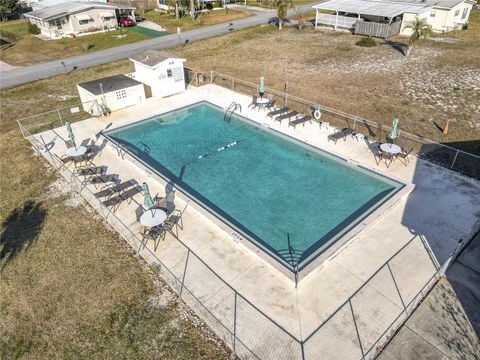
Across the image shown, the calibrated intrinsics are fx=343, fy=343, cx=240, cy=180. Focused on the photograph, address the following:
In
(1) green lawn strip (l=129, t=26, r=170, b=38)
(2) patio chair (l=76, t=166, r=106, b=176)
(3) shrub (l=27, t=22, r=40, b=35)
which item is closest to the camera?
(2) patio chair (l=76, t=166, r=106, b=176)

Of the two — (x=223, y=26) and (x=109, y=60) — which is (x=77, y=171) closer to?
(x=109, y=60)

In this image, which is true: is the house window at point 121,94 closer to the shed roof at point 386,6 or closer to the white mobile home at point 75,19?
the white mobile home at point 75,19

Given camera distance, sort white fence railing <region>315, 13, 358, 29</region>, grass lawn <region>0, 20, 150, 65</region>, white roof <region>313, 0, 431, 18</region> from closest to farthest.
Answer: grass lawn <region>0, 20, 150, 65</region>
white roof <region>313, 0, 431, 18</region>
white fence railing <region>315, 13, 358, 29</region>

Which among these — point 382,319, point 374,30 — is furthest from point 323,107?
point 374,30

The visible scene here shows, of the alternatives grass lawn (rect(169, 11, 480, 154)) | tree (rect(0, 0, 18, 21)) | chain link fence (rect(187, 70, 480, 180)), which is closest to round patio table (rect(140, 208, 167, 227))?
chain link fence (rect(187, 70, 480, 180))

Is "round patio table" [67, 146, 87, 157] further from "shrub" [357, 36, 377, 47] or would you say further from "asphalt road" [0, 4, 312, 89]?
"shrub" [357, 36, 377, 47]

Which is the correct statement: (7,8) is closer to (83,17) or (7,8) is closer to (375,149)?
(83,17)
